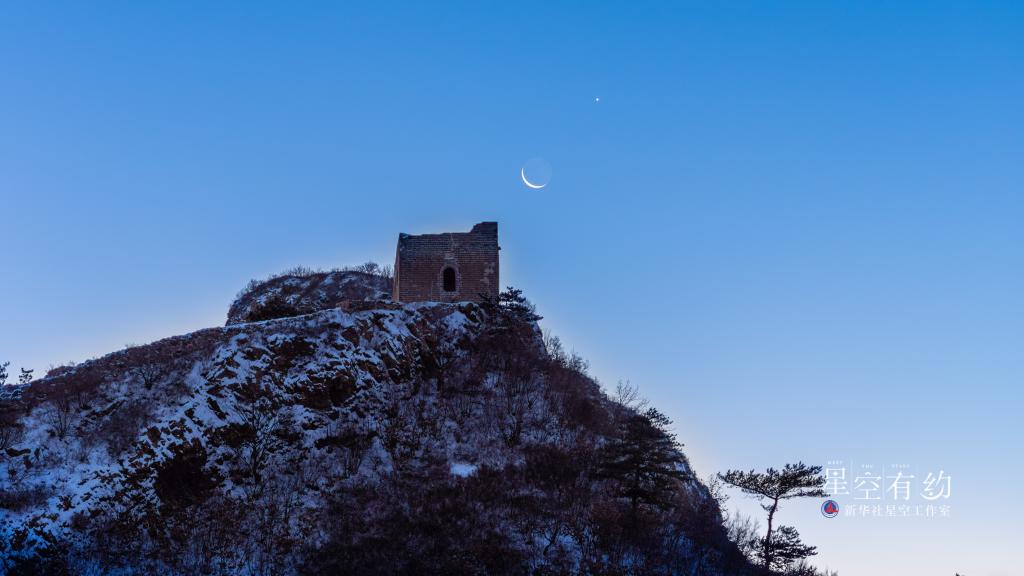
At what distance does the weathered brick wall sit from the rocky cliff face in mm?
5956

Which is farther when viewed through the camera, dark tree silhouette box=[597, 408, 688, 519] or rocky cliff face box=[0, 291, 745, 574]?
dark tree silhouette box=[597, 408, 688, 519]

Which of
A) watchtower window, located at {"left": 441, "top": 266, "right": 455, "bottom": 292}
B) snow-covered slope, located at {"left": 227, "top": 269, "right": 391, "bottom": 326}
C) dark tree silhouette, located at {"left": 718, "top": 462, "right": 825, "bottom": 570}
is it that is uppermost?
snow-covered slope, located at {"left": 227, "top": 269, "right": 391, "bottom": 326}

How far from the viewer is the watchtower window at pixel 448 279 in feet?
158

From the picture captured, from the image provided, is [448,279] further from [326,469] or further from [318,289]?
[318,289]

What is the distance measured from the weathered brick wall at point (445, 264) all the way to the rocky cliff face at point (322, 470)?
5.96m

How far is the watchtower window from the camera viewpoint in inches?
1892

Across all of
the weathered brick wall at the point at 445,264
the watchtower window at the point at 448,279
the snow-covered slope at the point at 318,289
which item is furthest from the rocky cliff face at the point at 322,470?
the snow-covered slope at the point at 318,289

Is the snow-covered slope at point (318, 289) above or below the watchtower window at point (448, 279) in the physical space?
above

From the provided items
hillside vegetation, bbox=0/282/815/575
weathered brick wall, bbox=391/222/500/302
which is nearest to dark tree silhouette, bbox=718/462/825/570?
hillside vegetation, bbox=0/282/815/575

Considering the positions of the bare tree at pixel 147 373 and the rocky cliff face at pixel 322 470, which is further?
the bare tree at pixel 147 373

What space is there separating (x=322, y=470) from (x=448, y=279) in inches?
734

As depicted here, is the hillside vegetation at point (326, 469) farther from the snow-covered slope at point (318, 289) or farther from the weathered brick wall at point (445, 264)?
the snow-covered slope at point (318, 289)

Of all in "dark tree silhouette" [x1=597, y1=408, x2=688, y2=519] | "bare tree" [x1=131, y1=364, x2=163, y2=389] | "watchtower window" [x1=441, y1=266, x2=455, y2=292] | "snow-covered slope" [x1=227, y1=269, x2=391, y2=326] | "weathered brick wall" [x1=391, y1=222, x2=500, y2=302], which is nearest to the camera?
"dark tree silhouette" [x1=597, y1=408, x2=688, y2=519]

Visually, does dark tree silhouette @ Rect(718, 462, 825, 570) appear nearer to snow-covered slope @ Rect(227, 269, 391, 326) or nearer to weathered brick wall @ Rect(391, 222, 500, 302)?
weathered brick wall @ Rect(391, 222, 500, 302)
